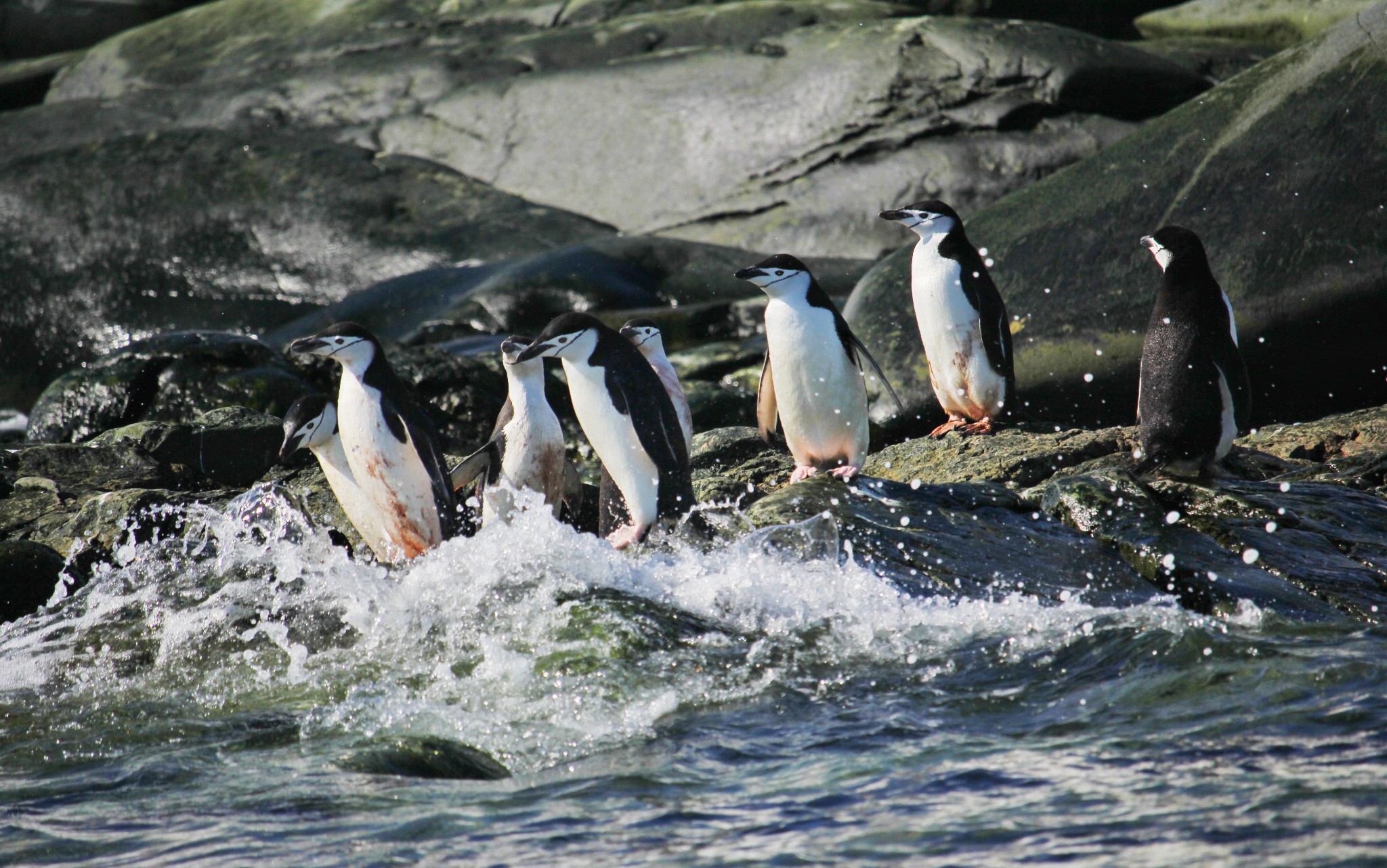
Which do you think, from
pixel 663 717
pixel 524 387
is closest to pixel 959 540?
pixel 663 717

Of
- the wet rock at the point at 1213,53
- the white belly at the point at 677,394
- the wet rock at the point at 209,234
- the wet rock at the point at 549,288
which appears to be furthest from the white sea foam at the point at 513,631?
the wet rock at the point at 1213,53

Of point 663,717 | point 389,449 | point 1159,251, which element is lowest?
point 663,717

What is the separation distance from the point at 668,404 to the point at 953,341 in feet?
5.84

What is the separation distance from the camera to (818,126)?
14453 mm

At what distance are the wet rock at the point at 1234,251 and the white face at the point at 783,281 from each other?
6.69 feet

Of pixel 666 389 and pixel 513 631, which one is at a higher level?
pixel 666 389

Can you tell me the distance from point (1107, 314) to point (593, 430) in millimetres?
3493

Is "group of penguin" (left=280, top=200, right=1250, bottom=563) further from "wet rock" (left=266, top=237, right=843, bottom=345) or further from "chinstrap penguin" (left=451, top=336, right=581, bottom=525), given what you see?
"wet rock" (left=266, top=237, right=843, bottom=345)

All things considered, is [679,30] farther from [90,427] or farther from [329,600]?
[329,600]

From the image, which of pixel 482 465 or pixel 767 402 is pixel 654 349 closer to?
pixel 767 402

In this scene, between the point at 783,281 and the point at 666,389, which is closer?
the point at 666,389

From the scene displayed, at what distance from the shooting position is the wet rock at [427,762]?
3289mm

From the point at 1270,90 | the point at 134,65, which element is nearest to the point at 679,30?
the point at 134,65

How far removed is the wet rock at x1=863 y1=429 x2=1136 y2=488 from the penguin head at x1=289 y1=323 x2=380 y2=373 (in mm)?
2354
